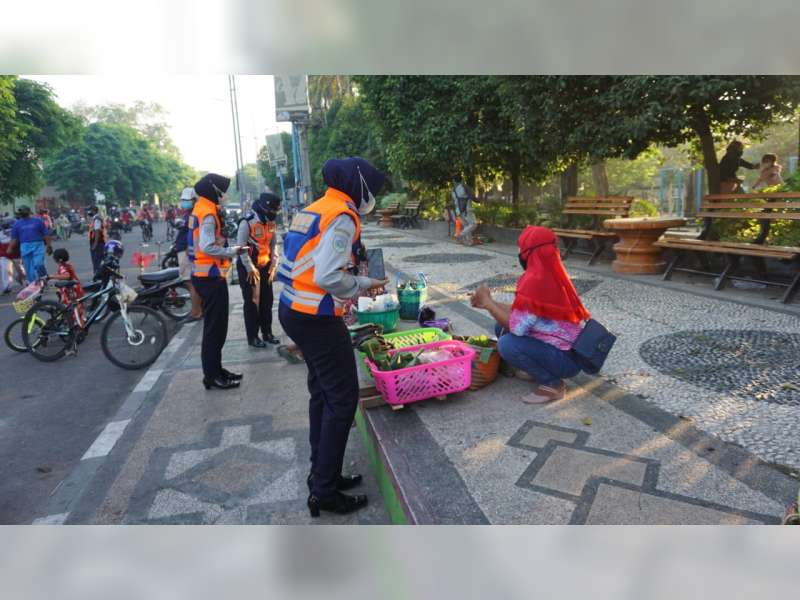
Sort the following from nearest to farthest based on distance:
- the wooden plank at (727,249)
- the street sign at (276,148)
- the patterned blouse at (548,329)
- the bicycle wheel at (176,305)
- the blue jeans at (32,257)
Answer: the patterned blouse at (548,329)
the wooden plank at (727,249)
the bicycle wheel at (176,305)
the blue jeans at (32,257)
the street sign at (276,148)

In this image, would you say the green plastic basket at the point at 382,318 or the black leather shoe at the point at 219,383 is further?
the green plastic basket at the point at 382,318

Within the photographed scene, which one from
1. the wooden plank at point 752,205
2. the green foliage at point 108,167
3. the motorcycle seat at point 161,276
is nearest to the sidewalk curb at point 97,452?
the motorcycle seat at point 161,276

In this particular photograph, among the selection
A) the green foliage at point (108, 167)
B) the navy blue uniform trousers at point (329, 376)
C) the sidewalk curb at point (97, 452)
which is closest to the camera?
the navy blue uniform trousers at point (329, 376)

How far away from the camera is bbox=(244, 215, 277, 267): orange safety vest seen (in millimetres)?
5758

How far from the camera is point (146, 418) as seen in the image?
4.41m

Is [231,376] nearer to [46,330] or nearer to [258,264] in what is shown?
[258,264]

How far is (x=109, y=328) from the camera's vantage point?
5.82 m

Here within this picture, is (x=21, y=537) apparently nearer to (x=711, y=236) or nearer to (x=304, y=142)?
(x=711, y=236)

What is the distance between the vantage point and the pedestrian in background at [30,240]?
32.6 ft

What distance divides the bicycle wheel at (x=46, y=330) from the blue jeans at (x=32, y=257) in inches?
174

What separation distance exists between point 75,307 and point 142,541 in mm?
4368

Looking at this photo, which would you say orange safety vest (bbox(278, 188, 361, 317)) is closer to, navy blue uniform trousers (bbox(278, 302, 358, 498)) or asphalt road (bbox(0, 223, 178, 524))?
navy blue uniform trousers (bbox(278, 302, 358, 498))

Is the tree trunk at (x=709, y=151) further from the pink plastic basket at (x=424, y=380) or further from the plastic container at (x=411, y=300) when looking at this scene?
the pink plastic basket at (x=424, y=380)

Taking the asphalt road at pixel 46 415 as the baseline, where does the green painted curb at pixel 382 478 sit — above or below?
above
